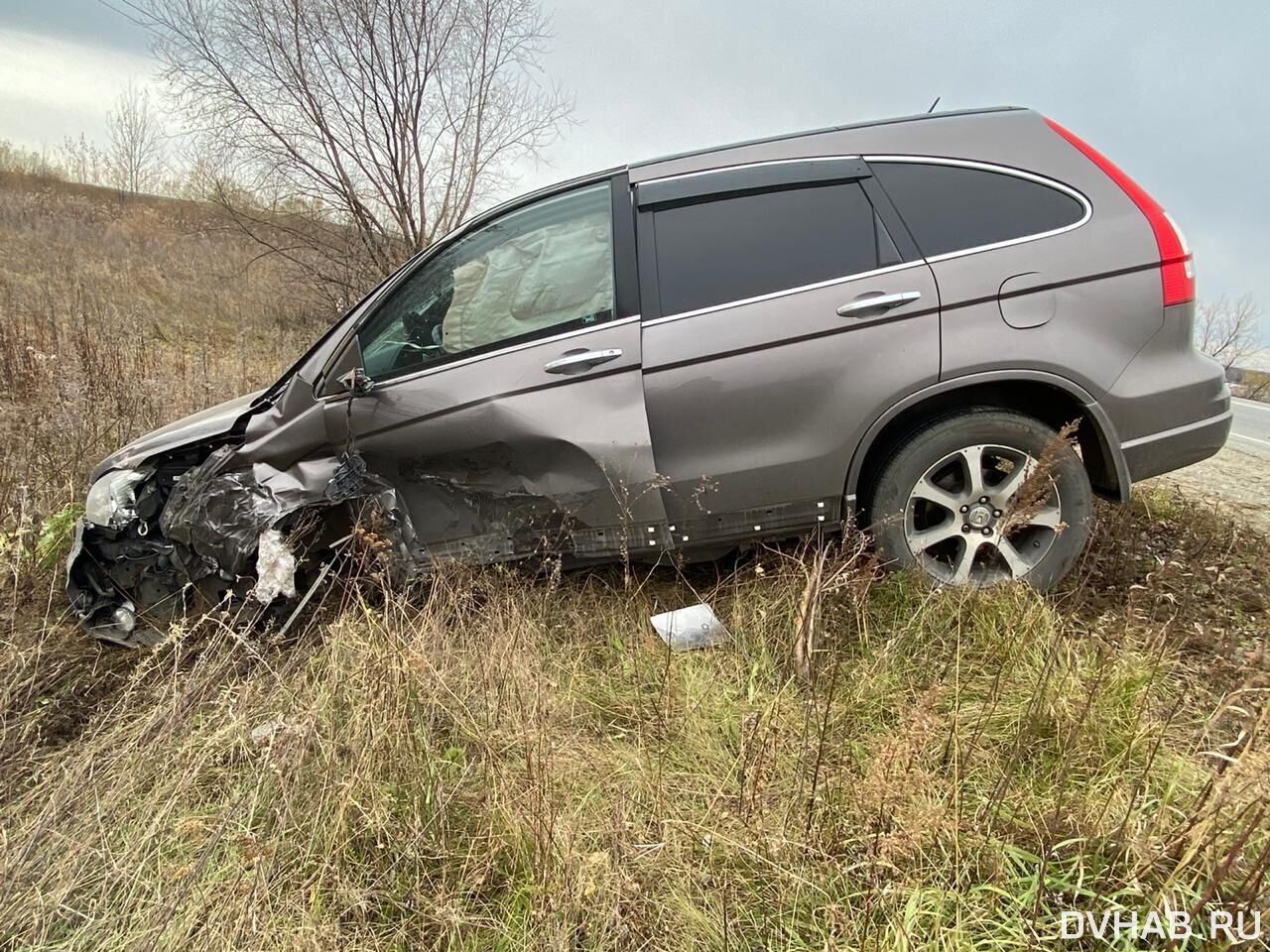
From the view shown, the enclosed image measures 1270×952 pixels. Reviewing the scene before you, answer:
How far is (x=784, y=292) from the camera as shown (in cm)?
257

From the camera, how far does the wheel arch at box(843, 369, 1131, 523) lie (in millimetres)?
2502

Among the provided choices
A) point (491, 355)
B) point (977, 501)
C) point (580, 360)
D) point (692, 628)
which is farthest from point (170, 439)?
point (977, 501)

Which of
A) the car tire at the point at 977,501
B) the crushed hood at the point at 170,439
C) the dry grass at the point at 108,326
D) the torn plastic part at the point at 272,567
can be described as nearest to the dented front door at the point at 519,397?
the torn plastic part at the point at 272,567

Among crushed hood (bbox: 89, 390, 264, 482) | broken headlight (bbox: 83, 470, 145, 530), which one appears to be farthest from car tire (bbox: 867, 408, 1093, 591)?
broken headlight (bbox: 83, 470, 145, 530)

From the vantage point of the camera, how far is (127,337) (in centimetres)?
761

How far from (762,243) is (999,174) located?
99 centimetres

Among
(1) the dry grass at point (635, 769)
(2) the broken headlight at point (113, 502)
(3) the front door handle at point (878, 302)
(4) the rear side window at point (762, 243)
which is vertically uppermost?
(4) the rear side window at point (762, 243)

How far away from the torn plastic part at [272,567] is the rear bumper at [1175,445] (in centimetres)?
331

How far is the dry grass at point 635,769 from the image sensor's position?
151 centimetres

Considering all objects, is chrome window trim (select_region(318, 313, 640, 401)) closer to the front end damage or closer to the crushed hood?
the front end damage

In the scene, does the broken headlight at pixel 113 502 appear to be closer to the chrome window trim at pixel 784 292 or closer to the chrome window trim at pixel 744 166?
the chrome window trim at pixel 784 292

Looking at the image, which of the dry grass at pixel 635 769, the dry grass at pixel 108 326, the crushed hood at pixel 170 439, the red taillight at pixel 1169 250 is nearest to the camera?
the dry grass at pixel 635 769

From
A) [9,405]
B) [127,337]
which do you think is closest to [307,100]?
[127,337]

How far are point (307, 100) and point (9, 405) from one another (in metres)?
4.96
